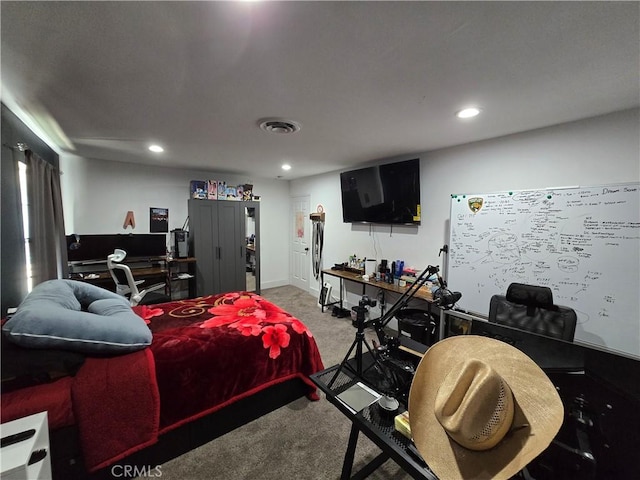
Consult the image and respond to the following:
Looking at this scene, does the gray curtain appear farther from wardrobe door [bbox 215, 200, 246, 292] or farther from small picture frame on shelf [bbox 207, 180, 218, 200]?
wardrobe door [bbox 215, 200, 246, 292]

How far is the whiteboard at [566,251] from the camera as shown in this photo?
1857mm

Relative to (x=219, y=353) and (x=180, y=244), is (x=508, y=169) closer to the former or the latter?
(x=219, y=353)

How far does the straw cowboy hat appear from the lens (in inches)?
28.3

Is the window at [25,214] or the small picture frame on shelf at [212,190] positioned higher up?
the small picture frame on shelf at [212,190]

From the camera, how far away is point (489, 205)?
8.28 feet

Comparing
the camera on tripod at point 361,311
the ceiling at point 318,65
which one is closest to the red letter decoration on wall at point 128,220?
the ceiling at point 318,65

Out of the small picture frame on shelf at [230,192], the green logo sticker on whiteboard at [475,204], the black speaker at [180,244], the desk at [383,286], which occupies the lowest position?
the desk at [383,286]

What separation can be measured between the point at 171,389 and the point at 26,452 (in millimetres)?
648

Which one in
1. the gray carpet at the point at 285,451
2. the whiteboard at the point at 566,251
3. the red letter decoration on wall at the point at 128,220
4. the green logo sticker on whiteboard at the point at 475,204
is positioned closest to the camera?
the gray carpet at the point at 285,451

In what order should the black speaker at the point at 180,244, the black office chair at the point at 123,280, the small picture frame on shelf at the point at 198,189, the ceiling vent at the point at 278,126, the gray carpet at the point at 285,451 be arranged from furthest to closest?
the small picture frame on shelf at the point at 198,189 → the black speaker at the point at 180,244 → the black office chair at the point at 123,280 → the ceiling vent at the point at 278,126 → the gray carpet at the point at 285,451

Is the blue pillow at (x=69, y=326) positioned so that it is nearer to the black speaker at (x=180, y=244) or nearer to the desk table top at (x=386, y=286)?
the black speaker at (x=180, y=244)

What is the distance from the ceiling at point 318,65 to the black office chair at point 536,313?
1.37m

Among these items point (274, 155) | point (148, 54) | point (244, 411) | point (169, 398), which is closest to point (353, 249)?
point (274, 155)

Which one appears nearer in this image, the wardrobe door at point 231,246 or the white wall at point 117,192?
the white wall at point 117,192
